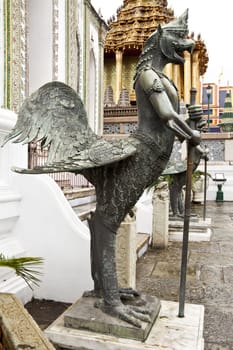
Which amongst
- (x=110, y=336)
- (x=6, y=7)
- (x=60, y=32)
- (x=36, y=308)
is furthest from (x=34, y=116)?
(x=60, y=32)

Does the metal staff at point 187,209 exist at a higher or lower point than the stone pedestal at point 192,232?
higher

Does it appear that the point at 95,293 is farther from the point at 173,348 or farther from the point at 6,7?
the point at 6,7

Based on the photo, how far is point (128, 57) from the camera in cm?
2100

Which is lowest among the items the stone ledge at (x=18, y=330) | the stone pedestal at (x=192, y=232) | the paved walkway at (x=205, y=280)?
the paved walkway at (x=205, y=280)

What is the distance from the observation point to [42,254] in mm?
3271

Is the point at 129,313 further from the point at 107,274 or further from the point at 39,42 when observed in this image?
the point at 39,42

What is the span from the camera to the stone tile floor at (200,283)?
9.49ft

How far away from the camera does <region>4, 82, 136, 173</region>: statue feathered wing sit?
211 centimetres

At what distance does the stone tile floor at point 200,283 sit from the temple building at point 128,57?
42.6 feet

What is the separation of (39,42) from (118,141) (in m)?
7.38

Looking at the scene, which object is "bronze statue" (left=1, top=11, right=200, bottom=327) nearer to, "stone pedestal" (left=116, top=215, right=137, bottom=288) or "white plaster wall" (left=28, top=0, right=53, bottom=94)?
"stone pedestal" (left=116, top=215, right=137, bottom=288)

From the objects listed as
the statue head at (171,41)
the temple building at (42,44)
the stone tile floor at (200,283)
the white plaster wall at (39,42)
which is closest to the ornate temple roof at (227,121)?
the temple building at (42,44)

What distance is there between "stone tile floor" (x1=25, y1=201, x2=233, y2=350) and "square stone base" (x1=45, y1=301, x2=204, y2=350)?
1.39 ft

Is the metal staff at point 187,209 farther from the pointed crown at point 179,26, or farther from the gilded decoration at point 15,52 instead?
the gilded decoration at point 15,52
